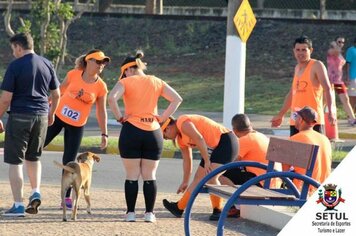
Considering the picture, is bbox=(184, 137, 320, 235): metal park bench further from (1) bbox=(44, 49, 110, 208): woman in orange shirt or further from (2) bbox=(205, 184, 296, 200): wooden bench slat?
(1) bbox=(44, 49, 110, 208): woman in orange shirt

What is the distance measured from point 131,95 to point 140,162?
0.65 meters

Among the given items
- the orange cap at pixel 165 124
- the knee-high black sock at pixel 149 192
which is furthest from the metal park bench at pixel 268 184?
the orange cap at pixel 165 124

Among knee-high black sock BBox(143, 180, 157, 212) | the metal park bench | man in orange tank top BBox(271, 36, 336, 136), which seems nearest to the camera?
the metal park bench

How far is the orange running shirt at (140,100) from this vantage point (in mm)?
11242

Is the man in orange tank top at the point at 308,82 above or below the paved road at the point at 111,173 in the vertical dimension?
above

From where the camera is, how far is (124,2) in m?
37.9

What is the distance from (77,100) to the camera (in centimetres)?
1223

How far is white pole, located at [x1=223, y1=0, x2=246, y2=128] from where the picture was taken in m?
17.8

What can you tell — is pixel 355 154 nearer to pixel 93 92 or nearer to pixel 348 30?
pixel 93 92

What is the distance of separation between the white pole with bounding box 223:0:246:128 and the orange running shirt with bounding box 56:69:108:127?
5748mm

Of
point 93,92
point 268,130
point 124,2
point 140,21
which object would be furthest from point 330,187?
point 124,2

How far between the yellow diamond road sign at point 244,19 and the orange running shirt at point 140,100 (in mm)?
6475

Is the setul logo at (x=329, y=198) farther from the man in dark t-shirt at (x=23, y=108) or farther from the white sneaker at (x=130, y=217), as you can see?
the man in dark t-shirt at (x=23, y=108)

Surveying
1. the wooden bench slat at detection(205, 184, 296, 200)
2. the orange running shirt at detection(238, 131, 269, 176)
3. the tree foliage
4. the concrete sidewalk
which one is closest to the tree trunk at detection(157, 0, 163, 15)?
the tree foliage
